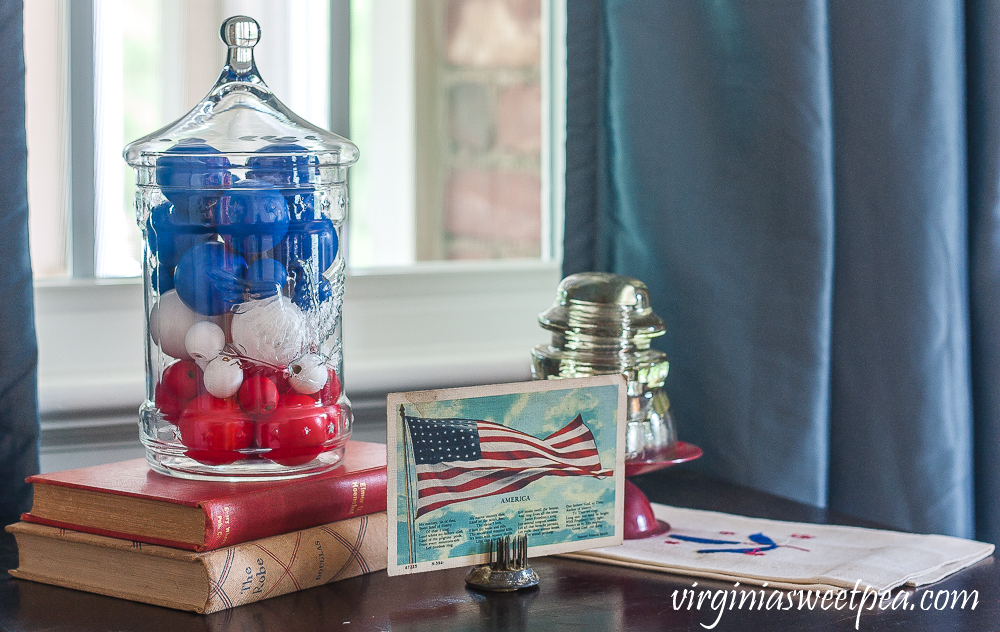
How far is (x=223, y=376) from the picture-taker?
2.22 feet

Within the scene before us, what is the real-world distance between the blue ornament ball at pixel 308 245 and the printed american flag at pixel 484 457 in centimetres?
15

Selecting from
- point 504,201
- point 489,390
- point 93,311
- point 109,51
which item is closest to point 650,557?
point 489,390

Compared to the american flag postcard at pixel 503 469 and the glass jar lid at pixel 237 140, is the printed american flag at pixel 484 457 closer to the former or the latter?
the american flag postcard at pixel 503 469

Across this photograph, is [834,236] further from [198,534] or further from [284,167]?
[198,534]

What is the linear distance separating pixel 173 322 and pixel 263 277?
2.7 inches

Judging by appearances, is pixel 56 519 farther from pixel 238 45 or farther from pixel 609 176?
pixel 609 176

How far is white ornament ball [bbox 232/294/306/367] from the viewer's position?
2.22ft

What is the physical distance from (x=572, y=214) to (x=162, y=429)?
1.94ft

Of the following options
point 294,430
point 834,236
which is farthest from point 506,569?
point 834,236

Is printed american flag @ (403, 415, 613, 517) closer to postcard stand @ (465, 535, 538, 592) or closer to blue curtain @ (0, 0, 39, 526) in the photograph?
postcard stand @ (465, 535, 538, 592)

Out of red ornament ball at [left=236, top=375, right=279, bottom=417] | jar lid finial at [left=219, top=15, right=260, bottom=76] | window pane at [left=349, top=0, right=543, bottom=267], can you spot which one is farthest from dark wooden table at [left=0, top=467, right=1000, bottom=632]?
window pane at [left=349, top=0, right=543, bottom=267]

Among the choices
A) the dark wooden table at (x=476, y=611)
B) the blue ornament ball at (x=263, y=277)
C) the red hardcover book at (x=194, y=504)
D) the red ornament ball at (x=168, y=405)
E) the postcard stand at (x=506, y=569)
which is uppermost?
the blue ornament ball at (x=263, y=277)

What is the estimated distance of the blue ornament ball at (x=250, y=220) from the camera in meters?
0.69

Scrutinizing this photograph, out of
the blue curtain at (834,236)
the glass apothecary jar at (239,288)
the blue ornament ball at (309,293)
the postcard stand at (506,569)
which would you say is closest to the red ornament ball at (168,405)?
the glass apothecary jar at (239,288)
